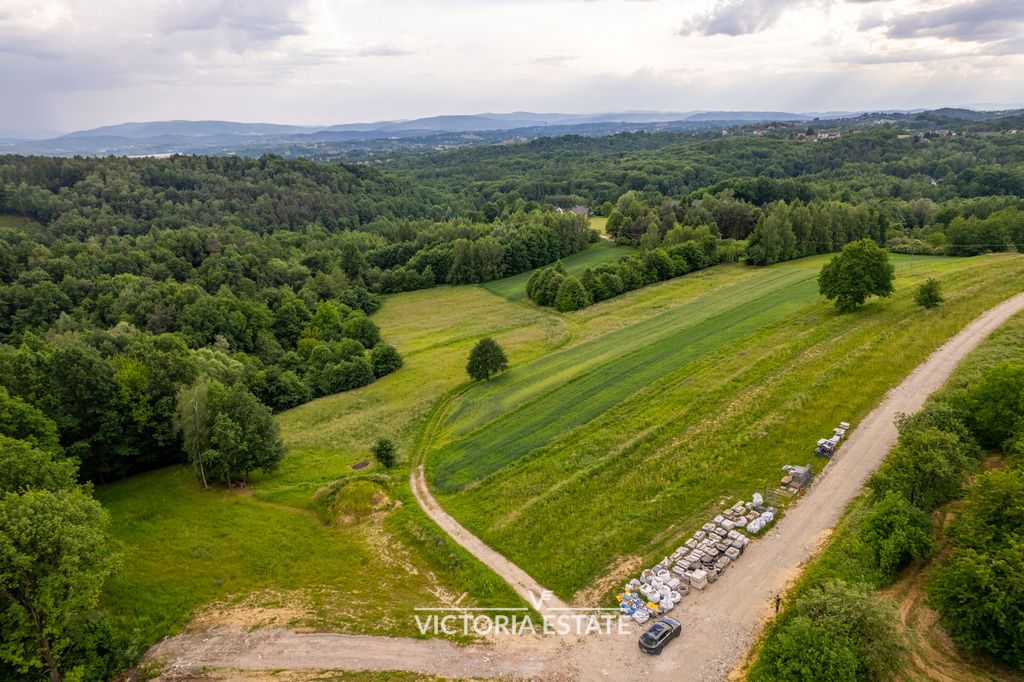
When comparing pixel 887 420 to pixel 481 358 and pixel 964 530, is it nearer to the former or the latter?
pixel 964 530

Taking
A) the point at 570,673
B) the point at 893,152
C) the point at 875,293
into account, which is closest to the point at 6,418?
the point at 570,673

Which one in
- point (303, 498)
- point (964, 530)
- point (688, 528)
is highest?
point (964, 530)

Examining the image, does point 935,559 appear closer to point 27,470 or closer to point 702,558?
point 702,558

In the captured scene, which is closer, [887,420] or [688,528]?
[688,528]

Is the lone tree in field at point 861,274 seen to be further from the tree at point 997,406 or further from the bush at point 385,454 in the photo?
the bush at point 385,454

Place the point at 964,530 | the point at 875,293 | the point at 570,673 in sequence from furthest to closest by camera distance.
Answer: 1. the point at 875,293
2. the point at 964,530
3. the point at 570,673

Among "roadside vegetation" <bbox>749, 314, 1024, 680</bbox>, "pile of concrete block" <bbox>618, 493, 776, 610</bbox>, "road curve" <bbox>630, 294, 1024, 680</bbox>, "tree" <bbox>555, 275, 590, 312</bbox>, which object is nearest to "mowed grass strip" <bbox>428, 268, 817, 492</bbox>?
"tree" <bbox>555, 275, 590, 312</bbox>

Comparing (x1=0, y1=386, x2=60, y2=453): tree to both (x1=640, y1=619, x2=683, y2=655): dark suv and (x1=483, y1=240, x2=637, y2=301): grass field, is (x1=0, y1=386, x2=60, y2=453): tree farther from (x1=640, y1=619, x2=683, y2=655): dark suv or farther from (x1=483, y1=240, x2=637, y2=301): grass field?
(x1=483, y1=240, x2=637, y2=301): grass field
